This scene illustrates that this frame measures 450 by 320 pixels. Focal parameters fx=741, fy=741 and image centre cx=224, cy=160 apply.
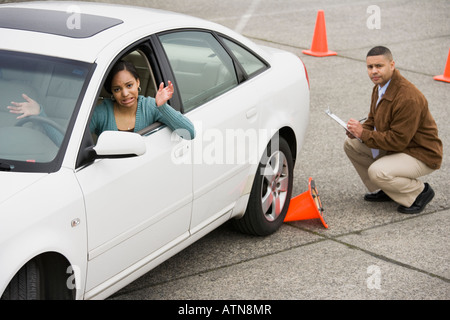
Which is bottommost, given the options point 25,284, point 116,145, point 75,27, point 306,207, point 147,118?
point 306,207

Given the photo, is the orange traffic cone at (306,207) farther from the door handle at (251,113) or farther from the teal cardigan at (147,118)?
the teal cardigan at (147,118)

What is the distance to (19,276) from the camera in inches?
131

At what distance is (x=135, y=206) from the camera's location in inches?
155

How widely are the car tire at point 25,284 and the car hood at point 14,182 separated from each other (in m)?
0.33

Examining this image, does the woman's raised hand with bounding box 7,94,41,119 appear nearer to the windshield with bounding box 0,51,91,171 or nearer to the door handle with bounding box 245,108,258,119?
the windshield with bounding box 0,51,91,171

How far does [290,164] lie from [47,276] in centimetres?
256

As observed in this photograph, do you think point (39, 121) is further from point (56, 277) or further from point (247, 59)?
point (247, 59)

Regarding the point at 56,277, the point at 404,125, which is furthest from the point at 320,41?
the point at 56,277

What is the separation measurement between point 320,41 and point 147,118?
7249mm

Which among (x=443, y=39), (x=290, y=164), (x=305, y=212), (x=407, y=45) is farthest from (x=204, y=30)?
(x=443, y=39)

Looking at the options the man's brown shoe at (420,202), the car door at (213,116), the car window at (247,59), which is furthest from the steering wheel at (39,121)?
the man's brown shoe at (420,202)

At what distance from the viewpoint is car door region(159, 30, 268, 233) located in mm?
4520

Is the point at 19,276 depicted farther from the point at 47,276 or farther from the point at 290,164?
the point at 290,164

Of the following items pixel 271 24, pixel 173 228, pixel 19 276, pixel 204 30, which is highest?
pixel 204 30
